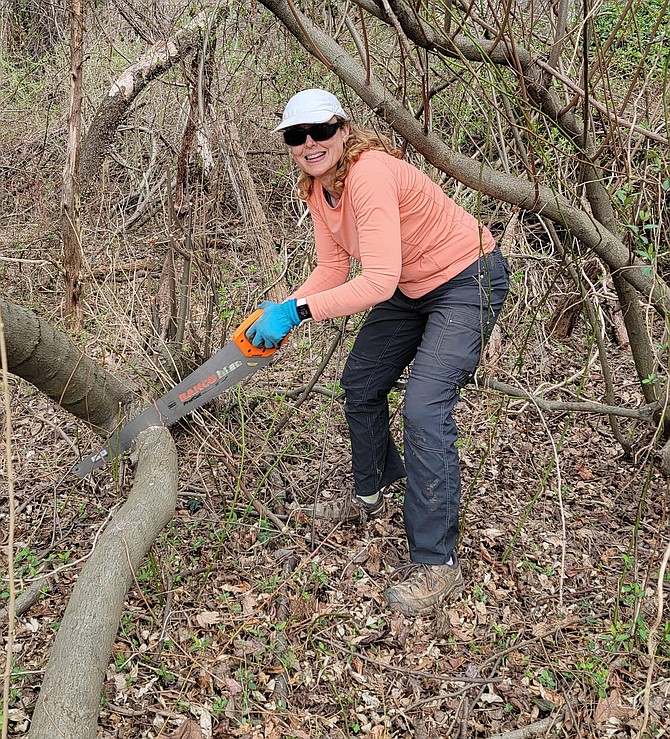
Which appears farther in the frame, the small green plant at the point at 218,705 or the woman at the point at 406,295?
the woman at the point at 406,295

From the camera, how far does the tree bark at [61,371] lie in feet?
7.32

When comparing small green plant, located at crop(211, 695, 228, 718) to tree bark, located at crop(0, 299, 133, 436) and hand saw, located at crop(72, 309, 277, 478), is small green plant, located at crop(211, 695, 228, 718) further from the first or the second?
tree bark, located at crop(0, 299, 133, 436)

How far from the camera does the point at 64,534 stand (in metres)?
3.05

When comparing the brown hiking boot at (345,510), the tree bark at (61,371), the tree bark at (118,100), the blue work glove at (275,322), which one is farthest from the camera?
the tree bark at (118,100)

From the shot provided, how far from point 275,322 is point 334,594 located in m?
1.20

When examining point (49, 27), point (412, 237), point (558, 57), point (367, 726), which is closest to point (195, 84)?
point (412, 237)

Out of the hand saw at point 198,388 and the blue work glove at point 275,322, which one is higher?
the blue work glove at point 275,322

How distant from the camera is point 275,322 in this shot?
261cm

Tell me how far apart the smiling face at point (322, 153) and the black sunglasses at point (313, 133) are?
0.01 meters

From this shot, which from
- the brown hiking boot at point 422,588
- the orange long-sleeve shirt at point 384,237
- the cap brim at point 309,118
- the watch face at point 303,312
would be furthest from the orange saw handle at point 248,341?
the brown hiking boot at point 422,588

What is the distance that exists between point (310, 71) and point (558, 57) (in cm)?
284

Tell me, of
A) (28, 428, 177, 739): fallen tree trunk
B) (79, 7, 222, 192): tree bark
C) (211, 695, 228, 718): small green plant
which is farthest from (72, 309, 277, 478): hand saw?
(79, 7, 222, 192): tree bark

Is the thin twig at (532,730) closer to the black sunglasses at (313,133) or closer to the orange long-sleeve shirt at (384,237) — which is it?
the orange long-sleeve shirt at (384,237)

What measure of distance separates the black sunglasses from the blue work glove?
609 millimetres
